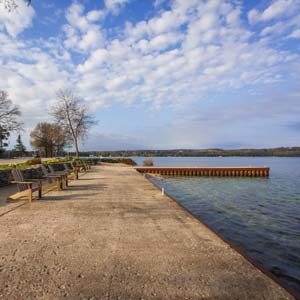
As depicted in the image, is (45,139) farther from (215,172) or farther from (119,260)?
(119,260)

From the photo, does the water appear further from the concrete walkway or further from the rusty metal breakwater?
the rusty metal breakwater

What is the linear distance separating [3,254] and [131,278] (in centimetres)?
233

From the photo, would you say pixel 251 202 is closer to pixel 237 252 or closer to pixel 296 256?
pixel 296 256

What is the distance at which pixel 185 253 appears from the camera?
5.25 m

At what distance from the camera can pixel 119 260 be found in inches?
190

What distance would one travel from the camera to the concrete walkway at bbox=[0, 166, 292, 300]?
381 cm

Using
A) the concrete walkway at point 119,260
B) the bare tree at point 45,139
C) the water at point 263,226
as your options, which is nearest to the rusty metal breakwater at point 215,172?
the water at point 263,226

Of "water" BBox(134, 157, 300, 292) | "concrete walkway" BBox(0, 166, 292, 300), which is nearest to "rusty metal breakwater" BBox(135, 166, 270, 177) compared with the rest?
"water" BBox(134, 157, 300, 292)

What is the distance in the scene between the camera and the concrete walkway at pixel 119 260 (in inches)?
150

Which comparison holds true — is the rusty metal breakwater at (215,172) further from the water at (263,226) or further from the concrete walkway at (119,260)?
the concrete walkway at (119,260)

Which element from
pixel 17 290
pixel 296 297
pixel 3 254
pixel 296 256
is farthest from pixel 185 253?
pixel 296 256

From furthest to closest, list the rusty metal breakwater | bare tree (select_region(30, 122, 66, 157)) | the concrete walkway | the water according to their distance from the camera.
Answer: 1. bare tree (select_region(30, 122, 66, 157))
2. the rusty metal breakwater
3. the water
4. the concrete walkway

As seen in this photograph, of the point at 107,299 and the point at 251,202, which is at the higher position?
the point at 107,299

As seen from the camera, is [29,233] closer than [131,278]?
No
